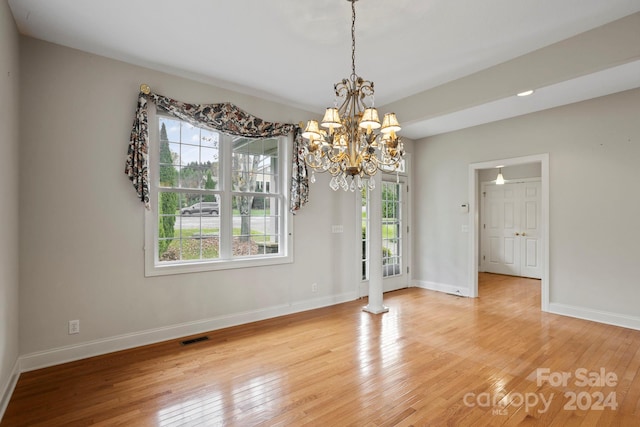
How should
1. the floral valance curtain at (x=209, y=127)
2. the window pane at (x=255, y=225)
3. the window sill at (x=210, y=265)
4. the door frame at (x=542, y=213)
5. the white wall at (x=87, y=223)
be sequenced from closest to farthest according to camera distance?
the white wall at (x=87, y=223)
the floral valance curtain at (x=209, y=127)
the window sill at (x=210, y=265)
the window pane at (x=255, y=225)
the door frame at (x=542, y=213)

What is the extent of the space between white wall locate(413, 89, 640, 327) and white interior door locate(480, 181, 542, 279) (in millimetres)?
2532

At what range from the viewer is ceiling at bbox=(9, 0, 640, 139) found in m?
2.50

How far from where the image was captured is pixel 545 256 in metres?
4.46

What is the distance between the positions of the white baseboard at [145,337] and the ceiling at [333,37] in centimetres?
276

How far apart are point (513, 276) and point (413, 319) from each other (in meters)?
4.14

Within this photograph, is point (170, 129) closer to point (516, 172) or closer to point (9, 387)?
point (9, 387)

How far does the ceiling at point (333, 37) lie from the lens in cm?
250

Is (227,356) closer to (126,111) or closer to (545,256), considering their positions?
(126,111)

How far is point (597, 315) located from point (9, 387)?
19.6 feet

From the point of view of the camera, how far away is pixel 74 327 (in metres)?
2.98

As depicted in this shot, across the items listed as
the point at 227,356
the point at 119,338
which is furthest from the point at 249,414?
the point at 119,338

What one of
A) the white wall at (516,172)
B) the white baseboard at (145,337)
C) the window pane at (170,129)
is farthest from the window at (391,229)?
the window pane at (170,129)

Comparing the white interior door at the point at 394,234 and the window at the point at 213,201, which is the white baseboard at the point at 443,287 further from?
the window at the point at 213,201

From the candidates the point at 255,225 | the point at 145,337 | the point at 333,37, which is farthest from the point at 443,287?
the point at 145,337
